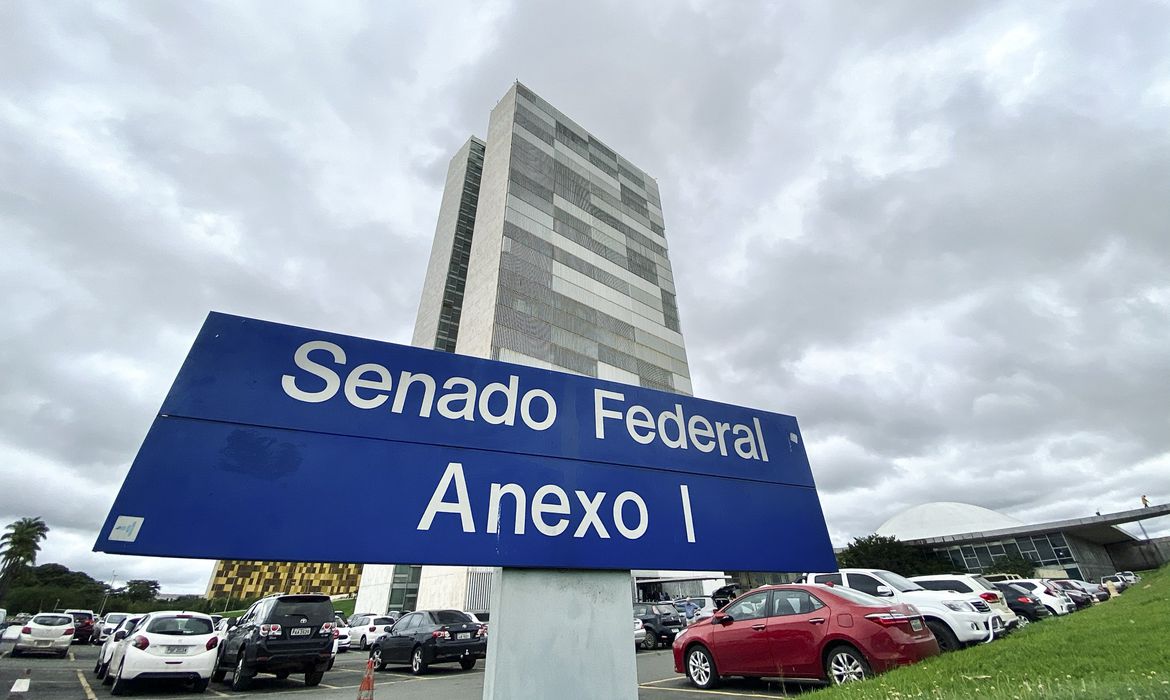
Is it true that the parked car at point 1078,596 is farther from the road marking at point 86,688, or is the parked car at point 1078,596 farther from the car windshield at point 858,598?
the road marking at point 86,688

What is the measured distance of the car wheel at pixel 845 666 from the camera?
19.1 ft

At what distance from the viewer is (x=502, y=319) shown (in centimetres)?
3077

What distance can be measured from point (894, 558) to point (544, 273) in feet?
144

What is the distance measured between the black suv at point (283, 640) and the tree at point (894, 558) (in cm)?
5015

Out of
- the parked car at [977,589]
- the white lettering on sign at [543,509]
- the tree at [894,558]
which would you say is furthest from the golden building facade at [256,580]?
the white lettering on sign at [543,509]

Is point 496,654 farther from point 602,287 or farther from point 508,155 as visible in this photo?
point 508,155

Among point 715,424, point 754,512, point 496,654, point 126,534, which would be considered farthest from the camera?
point 715,424

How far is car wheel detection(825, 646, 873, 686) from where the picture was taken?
5818 millimetres

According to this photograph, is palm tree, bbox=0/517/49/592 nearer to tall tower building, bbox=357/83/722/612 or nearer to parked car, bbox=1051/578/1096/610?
tall tower building, bbox=357/83/722/612

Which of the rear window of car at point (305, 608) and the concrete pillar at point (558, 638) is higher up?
the rear window of car at point (305, 608)

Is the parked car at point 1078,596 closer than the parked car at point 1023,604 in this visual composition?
No

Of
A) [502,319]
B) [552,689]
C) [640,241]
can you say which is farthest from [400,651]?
[640,241]

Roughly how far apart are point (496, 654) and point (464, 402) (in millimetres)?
1179

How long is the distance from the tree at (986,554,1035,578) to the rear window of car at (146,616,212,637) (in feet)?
182
